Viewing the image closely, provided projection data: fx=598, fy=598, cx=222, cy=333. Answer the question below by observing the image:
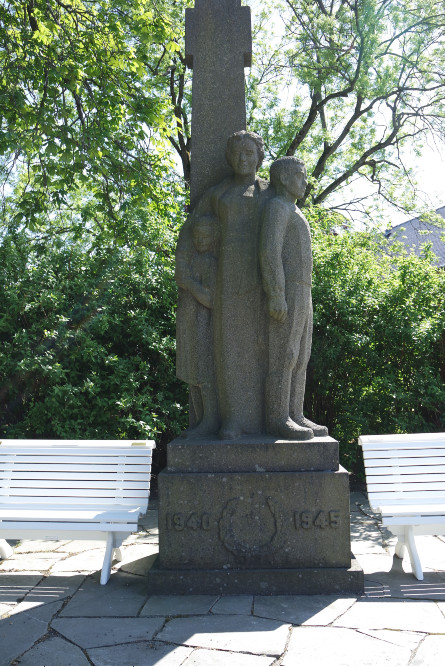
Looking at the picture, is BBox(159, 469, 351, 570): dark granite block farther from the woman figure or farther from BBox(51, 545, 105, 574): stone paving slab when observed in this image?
BBox(51, 545, 105, 574): stone paving slab

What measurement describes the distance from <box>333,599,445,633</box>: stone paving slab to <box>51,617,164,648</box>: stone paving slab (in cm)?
98

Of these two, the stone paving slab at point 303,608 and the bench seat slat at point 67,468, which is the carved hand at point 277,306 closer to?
the bench seat slat at point 67,468

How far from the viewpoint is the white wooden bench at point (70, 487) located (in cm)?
402

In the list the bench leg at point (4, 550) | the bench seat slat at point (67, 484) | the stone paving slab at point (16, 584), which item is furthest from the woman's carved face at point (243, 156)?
the bench leg at point (4, 550)

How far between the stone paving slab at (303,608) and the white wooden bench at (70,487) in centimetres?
106

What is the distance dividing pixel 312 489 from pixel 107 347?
3.75 m

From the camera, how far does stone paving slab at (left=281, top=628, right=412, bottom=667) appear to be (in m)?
2.73

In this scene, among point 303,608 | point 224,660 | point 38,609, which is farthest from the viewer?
point 38,609

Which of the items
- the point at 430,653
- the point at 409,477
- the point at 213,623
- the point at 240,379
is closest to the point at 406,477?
the point at 409,477

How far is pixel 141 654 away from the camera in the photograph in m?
2.86

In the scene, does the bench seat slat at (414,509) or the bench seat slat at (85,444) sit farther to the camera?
the bench seat slat at (85,444)

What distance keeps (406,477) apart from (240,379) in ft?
4.46

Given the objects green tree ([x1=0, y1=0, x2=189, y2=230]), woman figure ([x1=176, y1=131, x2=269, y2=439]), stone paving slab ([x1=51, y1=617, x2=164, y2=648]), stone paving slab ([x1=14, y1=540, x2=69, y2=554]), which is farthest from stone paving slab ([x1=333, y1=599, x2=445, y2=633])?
green tree ([x1=0, y1=0, x2=189, y2=230])

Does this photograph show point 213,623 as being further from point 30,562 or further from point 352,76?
point 352,76
